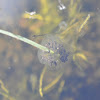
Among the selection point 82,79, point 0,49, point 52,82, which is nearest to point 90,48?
point 82,79

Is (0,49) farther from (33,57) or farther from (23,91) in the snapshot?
(23,91)

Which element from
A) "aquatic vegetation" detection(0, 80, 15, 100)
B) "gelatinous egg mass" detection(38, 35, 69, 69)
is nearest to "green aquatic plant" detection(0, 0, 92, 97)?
"gelatinous egg mass" detection(38, 35, 69, 69)

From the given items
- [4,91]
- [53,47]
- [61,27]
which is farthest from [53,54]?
[4,91]

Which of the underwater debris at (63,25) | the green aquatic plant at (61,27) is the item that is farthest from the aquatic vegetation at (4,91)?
the underwater debris at (63,25)

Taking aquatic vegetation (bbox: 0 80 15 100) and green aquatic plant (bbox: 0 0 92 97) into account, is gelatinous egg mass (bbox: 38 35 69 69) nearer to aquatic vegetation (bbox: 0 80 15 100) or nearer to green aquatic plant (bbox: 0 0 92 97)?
green aquatic plant (bbox: 0 0 92 97)

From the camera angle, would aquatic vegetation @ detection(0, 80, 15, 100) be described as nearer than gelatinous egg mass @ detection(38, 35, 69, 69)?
No

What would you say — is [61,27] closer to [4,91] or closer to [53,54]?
[53,54]

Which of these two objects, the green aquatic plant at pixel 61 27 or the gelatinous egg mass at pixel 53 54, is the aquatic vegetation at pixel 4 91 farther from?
the gelatinous egg mass at pixel 53 54

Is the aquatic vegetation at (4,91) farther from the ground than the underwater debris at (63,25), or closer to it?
closer to it
